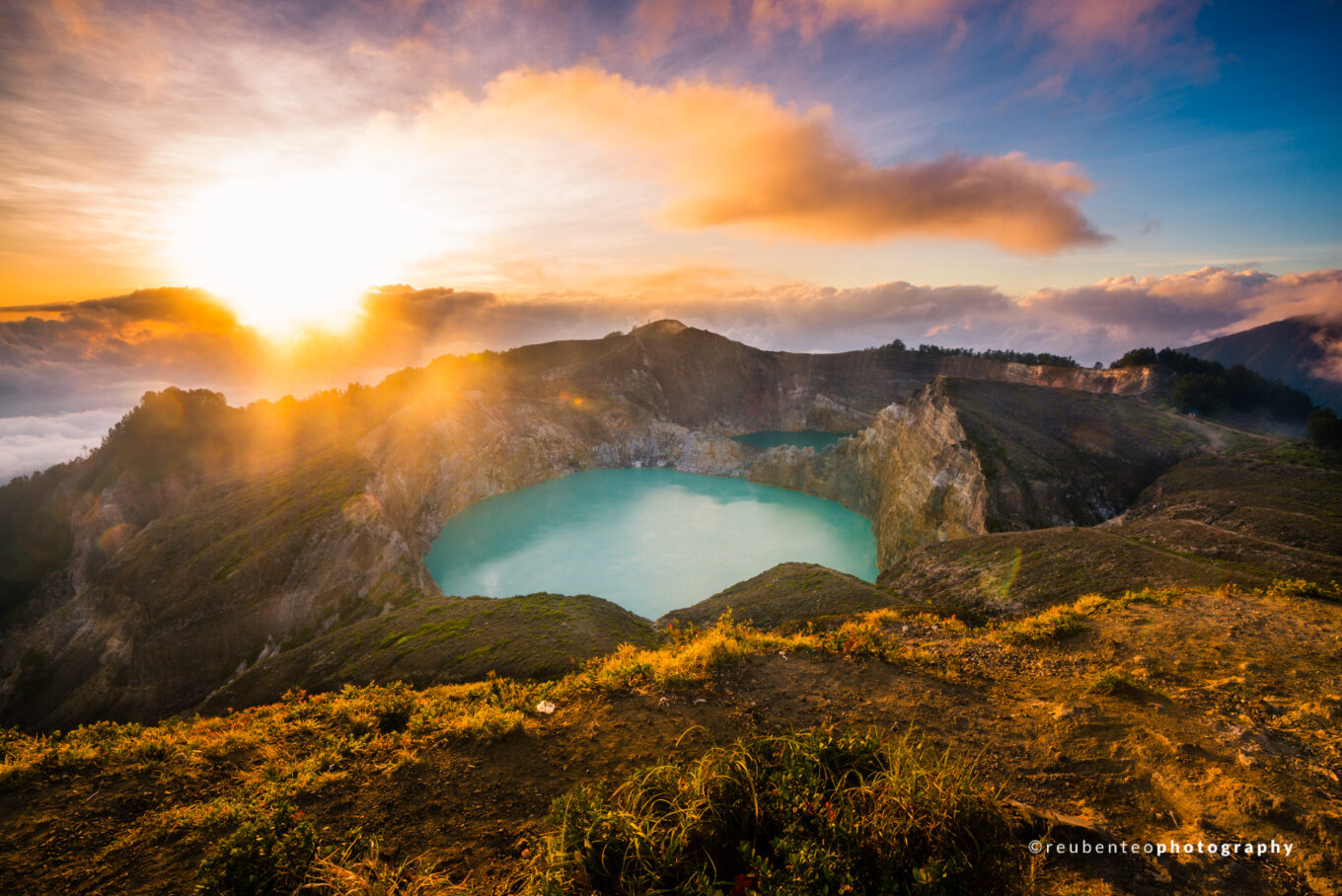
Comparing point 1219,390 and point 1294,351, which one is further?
point 1294,351

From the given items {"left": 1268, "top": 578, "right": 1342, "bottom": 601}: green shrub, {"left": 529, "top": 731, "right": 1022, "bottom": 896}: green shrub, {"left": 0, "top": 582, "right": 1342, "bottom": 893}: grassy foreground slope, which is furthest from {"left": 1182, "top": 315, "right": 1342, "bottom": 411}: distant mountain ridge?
{"left": 529, "top": 731, "right": 1022, "bottom": 896}: green shrub

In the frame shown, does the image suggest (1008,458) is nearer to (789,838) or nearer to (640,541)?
(640,541)

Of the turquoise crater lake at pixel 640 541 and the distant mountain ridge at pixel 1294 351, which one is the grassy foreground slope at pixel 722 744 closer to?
the turquoise crater lake at pixel 640 541

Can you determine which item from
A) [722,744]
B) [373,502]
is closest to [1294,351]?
[722,744]

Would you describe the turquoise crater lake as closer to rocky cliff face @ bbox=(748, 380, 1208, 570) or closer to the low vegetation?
rocky cliff face @ bbox=(748, 380, 1208, 570)

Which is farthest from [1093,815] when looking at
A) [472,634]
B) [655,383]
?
[655,383]

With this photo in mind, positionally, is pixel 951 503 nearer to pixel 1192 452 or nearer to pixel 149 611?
pixel 1192 452
